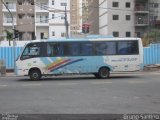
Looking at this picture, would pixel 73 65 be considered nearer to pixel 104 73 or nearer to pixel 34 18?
pixel 104 73

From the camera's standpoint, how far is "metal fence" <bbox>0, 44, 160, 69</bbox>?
121 feet

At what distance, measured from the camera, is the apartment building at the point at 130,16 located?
8544 centimetres

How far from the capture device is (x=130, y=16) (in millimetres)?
86312

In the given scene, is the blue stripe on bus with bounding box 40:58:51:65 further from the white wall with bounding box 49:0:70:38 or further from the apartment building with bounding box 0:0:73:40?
the white wall with bounding box 49:0:70:38

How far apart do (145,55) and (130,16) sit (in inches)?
1957

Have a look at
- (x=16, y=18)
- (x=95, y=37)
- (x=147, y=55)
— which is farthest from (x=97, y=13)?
(x=95, y=37)

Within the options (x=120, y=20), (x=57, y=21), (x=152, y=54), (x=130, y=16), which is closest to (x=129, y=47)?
(x=152, y=54)

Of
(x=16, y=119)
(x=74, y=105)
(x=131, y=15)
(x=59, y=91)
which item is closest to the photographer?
(x=16, y=119)

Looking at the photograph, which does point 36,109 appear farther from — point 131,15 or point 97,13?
point 97,13

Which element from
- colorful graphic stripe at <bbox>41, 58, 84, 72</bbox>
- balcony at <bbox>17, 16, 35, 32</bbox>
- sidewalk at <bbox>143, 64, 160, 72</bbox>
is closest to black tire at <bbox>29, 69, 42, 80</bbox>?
colorful graphic stripe at <bbox>41, 58, 84, 72</bbox>

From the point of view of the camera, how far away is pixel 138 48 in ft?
91.1

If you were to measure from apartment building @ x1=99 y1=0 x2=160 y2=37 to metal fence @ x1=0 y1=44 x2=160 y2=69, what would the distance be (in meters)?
47.4

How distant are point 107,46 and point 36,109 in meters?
14.5

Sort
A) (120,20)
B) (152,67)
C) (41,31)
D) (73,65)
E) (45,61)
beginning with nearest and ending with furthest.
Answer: (45,61) → (73,65) → (152,67) → (41,31) → (120,20)
